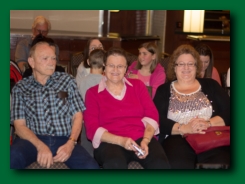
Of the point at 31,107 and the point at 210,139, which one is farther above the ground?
the point at 31,107

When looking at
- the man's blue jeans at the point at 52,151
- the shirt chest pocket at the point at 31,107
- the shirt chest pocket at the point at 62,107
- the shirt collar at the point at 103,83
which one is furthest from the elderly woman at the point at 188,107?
the shirt chest pocket at the point at 31,107

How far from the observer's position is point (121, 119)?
3.61 meters

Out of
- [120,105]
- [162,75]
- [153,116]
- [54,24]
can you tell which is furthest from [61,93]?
[54,24]

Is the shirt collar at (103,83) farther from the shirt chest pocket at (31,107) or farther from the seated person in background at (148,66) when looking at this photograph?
the seated person in background at (148,66)

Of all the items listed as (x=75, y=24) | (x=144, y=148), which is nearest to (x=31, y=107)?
(x=144, y=148)

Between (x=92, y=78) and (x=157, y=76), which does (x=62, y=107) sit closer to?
(x=92, y=78)

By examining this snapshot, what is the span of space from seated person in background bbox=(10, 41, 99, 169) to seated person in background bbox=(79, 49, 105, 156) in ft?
0.94

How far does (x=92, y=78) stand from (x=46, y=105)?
0.57 metres

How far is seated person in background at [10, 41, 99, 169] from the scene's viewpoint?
3.43 meters

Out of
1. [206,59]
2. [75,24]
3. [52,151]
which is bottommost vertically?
[52,151]

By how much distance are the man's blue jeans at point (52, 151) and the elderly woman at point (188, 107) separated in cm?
62

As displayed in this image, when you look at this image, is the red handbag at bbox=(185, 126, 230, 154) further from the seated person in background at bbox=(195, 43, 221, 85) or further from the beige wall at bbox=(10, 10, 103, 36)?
the beige wall at bbox=(10, 10, 103, 36)

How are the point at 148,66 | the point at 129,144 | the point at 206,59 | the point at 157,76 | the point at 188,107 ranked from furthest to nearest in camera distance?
the point at 148,66 < the point at 157,76 < the point at 206,59 < the point at 188,107 < the point at 129,144

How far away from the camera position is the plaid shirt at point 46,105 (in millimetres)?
3520
